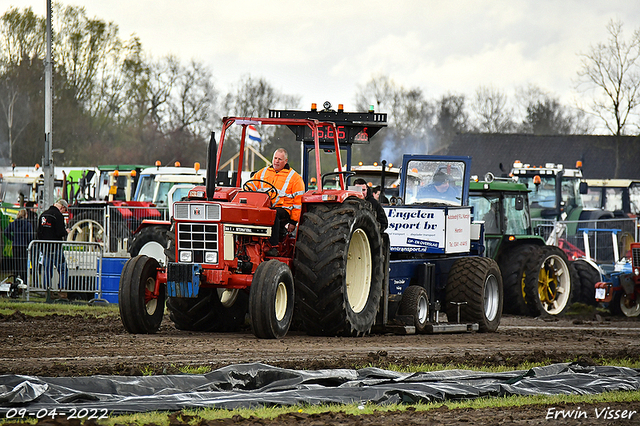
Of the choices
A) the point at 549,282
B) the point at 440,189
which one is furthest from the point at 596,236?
the point at 440,189

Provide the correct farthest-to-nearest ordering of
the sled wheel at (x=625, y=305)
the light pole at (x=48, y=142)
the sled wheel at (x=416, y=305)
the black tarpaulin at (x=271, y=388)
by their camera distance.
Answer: the light pole at (x=48, y=142)
the sled wheel at (x=625, y=305)
the sled wheel at (x=416, y=305)
the black tarpaulin at (x=271, y=388)

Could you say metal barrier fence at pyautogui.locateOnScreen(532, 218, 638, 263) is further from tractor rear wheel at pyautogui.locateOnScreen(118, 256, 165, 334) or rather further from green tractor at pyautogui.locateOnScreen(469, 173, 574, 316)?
tractor rear wheel at pyautogui.locateOnScreen(118, 256, 165, 334)

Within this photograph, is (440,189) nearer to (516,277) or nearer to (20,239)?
(516,277)

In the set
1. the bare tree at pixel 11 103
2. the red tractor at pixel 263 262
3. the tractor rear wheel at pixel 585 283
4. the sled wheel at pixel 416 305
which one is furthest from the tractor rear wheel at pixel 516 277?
the bare tree at pixel 11 103

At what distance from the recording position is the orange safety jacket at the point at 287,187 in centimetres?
1041

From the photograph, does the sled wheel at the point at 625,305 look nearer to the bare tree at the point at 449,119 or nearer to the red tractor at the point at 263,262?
the red tractor at the point at 263,262

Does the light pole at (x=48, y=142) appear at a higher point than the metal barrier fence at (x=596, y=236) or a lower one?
higher

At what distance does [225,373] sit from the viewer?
6.39 meters

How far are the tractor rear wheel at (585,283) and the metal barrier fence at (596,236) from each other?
208 centimetres

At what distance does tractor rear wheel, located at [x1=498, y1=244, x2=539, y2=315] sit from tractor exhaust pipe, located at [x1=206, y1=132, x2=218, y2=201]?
7.92 meters

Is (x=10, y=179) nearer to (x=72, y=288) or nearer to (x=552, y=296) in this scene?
(x=72, y=288)

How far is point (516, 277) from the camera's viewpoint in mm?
15977

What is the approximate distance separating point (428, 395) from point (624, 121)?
4337 cm

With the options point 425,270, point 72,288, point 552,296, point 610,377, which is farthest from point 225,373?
point 552,296
